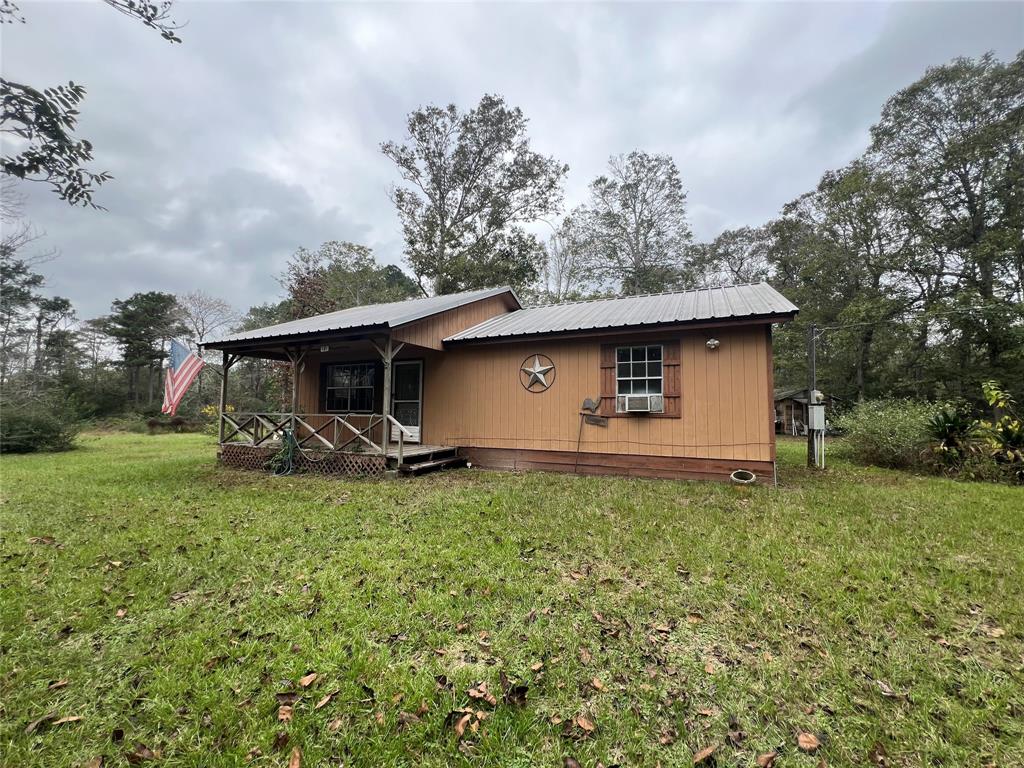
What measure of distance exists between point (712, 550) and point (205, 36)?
21.6 feet

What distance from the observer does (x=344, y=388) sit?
10.6 metres

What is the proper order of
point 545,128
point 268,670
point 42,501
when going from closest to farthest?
point 268,670
point 42,501
point 545,128

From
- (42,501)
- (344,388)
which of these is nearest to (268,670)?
(42,501)

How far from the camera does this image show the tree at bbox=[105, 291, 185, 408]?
25562 mm

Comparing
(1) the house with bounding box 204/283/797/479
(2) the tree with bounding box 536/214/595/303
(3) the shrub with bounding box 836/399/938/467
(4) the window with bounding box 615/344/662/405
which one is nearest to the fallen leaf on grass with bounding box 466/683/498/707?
(1) the house with bounding box 204/283/797/479

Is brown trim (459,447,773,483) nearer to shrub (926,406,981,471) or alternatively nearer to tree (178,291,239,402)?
shrub (926,406,981,471)

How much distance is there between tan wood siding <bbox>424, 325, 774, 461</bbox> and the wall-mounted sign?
0.36 feet

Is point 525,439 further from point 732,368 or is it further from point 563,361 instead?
point 732,368

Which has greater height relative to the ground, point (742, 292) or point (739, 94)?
point (739, 94)

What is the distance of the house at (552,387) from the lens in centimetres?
699

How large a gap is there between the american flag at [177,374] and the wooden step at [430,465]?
453 centimetres

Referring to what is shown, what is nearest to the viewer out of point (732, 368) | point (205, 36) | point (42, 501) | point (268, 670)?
point (268, 670)

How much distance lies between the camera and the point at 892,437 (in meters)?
8.69

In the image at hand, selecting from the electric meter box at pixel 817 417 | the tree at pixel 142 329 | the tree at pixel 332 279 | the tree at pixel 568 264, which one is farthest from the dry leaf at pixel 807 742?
the tree at pixel 142 329
